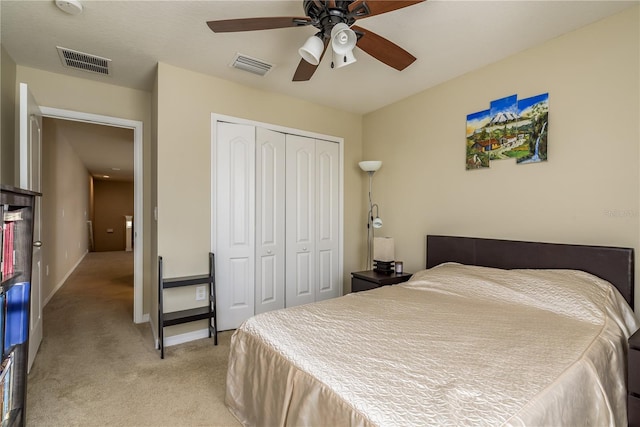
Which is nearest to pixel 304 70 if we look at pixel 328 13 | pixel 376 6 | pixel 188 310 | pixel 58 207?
pixel 328 13

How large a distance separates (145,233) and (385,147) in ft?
9.66

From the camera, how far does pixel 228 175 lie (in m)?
3.16

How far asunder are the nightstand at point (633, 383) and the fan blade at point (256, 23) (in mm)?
2267

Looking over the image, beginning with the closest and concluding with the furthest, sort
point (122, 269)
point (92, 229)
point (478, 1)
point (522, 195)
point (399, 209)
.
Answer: point (478, 1), point (522, 195), point (399, 209), point (122, 269), point (92, 229)

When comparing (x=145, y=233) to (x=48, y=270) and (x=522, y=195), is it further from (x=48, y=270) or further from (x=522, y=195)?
(x=522, y=195)

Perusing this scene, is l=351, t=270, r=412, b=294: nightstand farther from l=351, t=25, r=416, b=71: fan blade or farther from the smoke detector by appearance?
the smoke detector

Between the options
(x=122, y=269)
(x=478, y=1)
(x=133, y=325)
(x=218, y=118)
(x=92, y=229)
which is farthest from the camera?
(x=92, y=229)

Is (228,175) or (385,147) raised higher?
(385,147)

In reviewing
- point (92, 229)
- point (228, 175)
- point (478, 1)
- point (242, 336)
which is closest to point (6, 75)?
point (228, 175)

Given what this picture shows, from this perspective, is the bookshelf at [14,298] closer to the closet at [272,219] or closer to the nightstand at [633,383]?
the closet at [272,219]

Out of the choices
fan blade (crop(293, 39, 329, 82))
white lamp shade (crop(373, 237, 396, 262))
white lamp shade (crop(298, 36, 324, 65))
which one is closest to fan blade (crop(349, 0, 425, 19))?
white lamp shade (crop(298, 36, 324, 65))

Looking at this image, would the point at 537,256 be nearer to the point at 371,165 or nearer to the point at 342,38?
the point at 371,165

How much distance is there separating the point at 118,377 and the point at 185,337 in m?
0.69

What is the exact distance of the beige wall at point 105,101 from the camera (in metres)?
2.89
